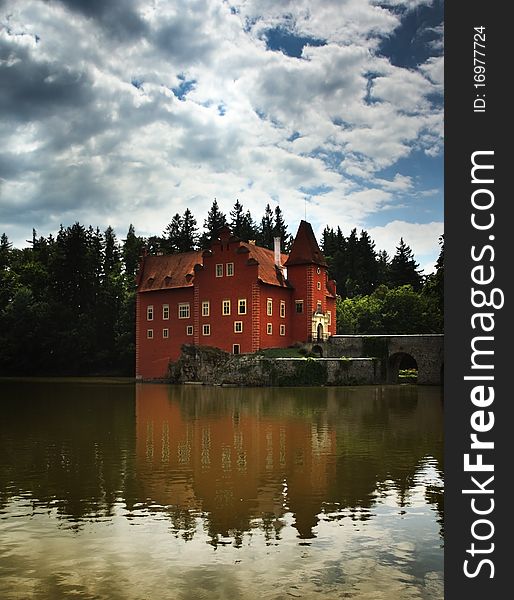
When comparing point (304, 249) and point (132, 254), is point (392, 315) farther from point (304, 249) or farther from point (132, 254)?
point (132, 254)

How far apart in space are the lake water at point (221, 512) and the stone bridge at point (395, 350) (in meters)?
30.2

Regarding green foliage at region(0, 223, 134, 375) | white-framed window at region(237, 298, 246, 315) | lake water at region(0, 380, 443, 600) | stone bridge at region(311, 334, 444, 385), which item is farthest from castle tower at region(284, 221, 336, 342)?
lake water at region(0, 380, 443, 600)

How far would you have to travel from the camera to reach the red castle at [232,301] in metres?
58.5

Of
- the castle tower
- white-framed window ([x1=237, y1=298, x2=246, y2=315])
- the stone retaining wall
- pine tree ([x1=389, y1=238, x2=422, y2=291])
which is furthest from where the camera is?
pine tree ([x1=389, y1=238, x2=422, y2=291])

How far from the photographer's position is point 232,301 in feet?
194

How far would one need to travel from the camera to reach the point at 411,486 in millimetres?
13422

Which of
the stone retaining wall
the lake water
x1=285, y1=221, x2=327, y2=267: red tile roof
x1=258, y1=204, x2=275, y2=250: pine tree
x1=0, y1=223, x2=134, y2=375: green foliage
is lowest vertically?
the lake water

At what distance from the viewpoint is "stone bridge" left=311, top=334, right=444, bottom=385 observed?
51906 millimetres

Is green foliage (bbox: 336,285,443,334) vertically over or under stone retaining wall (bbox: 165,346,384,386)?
over

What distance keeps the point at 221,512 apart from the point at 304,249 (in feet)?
168

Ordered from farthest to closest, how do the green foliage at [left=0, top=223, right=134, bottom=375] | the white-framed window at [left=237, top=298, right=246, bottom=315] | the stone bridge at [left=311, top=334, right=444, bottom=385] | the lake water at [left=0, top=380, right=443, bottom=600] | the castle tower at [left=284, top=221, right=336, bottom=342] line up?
the green foliage at [left=0, top=223, right=134, bottom=375]
the castle tower at [left=284, top=221, right=336, bottom=342]
the white-framed window at [left=237, top=298, right=246, bottom=315]
the stone bridge at [left=311, top=334, right=444, bottom=385]
the lake water at [left=0, top=380, right=443, bottom=600]

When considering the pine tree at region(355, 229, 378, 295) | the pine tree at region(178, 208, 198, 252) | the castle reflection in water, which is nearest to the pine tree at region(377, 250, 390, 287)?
the pine tree at region(355, 229, 378, 295)

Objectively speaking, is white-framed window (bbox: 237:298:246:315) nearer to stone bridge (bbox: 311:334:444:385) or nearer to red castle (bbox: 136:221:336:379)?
Answer: red castle (bbox: 136:221:336:379)

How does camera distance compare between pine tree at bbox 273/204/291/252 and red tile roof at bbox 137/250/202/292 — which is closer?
red tile roof at bbox 137/250/202/292
